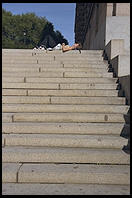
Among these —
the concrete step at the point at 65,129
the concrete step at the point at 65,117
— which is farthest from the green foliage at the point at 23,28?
the concrete step at the point at 65,129

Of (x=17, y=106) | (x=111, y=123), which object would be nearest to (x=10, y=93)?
(x=17, y=106)

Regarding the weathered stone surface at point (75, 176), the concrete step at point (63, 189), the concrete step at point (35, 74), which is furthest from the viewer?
the concrete step at point (35, 74)

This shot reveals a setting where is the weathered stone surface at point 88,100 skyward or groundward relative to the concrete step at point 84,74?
groundward

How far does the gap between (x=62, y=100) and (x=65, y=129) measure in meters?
1.01

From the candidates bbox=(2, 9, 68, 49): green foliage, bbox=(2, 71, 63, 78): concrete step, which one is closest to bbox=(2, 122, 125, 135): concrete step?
bbox=(2, 71, 63, 78): concrete step

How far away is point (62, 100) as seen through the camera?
4.68 metres

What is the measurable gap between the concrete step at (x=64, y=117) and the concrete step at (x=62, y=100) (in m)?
0.54

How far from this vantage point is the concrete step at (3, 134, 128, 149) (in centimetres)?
348

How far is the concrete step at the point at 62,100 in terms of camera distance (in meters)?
4.61

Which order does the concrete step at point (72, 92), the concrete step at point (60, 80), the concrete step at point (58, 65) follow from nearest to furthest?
the concrete step at point (72, 92) → the concrete step at point (60, 80) → the concrete step at point (58, 65)

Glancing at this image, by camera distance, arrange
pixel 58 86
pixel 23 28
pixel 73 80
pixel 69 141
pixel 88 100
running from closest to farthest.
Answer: pixel 69 141
pixel 88 100
pixel 58 86
pixel 73 80
pixel 23 28

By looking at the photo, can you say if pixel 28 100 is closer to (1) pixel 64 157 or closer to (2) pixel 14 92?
(2) pixel 14 92

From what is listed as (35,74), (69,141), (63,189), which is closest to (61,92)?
(35,74)

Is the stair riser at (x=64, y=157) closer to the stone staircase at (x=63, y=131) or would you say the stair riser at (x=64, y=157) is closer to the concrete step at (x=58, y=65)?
the stone staircase at (x=63, y=131)
